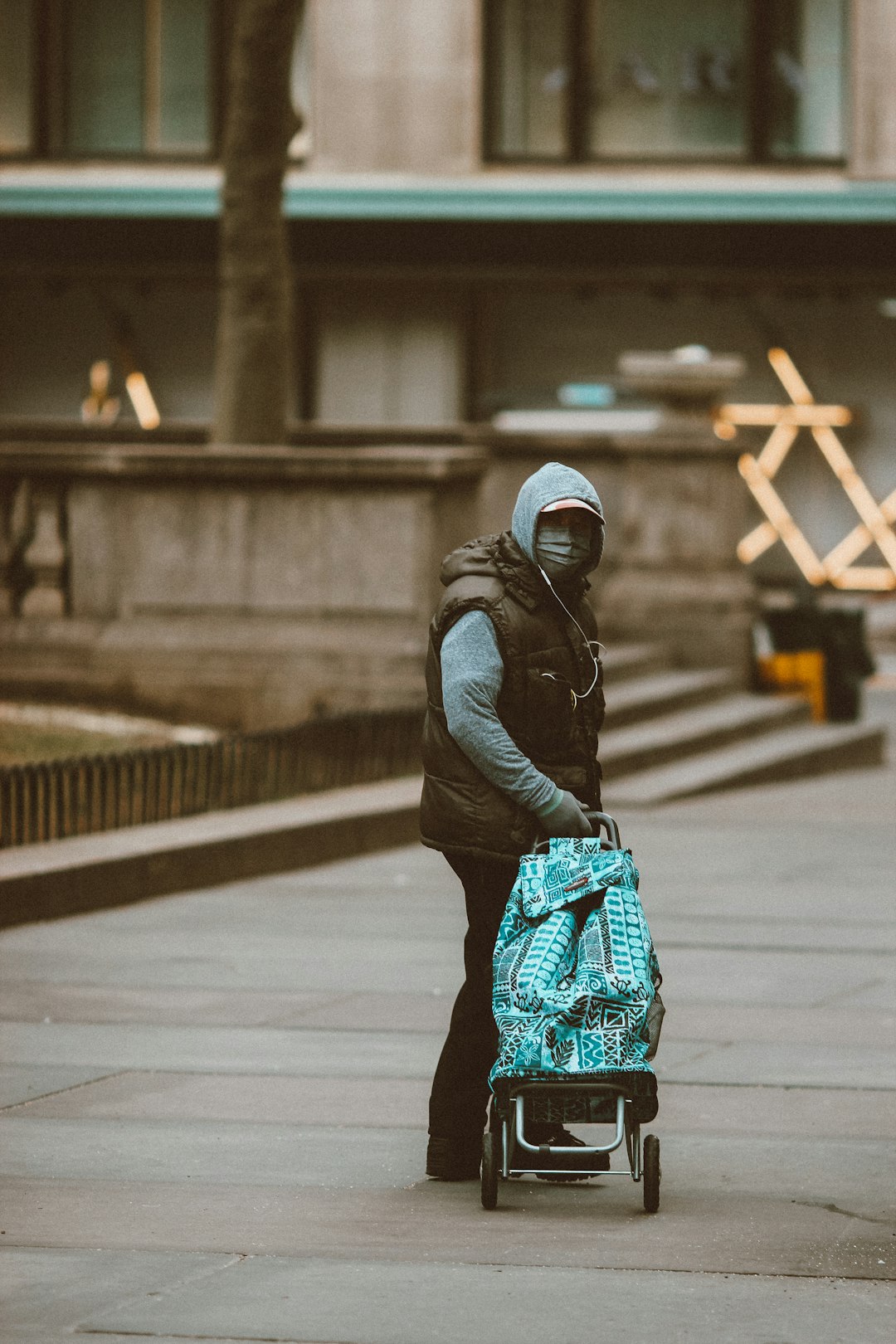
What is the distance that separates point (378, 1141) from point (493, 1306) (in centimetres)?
153

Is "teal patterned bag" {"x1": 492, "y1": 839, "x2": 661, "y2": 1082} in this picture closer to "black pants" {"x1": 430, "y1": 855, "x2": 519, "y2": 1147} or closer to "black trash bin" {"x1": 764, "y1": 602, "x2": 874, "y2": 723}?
"black pants" {"x1": 430, "y1": 855, "x2": 519, "y2": 1147}

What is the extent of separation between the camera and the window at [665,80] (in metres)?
26.9

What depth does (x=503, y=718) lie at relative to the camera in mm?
5816

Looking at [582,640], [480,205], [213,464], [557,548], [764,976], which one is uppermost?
[480,205]

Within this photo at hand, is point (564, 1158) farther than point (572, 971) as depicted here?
Yes

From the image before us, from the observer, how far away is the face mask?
5.78 meters

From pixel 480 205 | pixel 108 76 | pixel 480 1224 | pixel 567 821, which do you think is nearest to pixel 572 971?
pixel 567 821

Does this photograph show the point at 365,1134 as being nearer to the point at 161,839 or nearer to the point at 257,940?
the point at 257,940

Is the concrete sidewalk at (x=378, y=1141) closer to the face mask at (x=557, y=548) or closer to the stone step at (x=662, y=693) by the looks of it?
the face mask at (x=557, y=548)

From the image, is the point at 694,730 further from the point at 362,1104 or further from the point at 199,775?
the point at 362,1104

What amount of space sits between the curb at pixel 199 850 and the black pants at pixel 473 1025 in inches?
152

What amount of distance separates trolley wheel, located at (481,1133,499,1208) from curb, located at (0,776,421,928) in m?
4.16

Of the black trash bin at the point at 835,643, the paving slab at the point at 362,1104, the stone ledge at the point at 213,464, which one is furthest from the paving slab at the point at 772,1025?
the black trash bin at the point at 835,643

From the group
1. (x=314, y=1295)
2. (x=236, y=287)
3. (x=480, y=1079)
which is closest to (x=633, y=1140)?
(x=480, y=1079)
